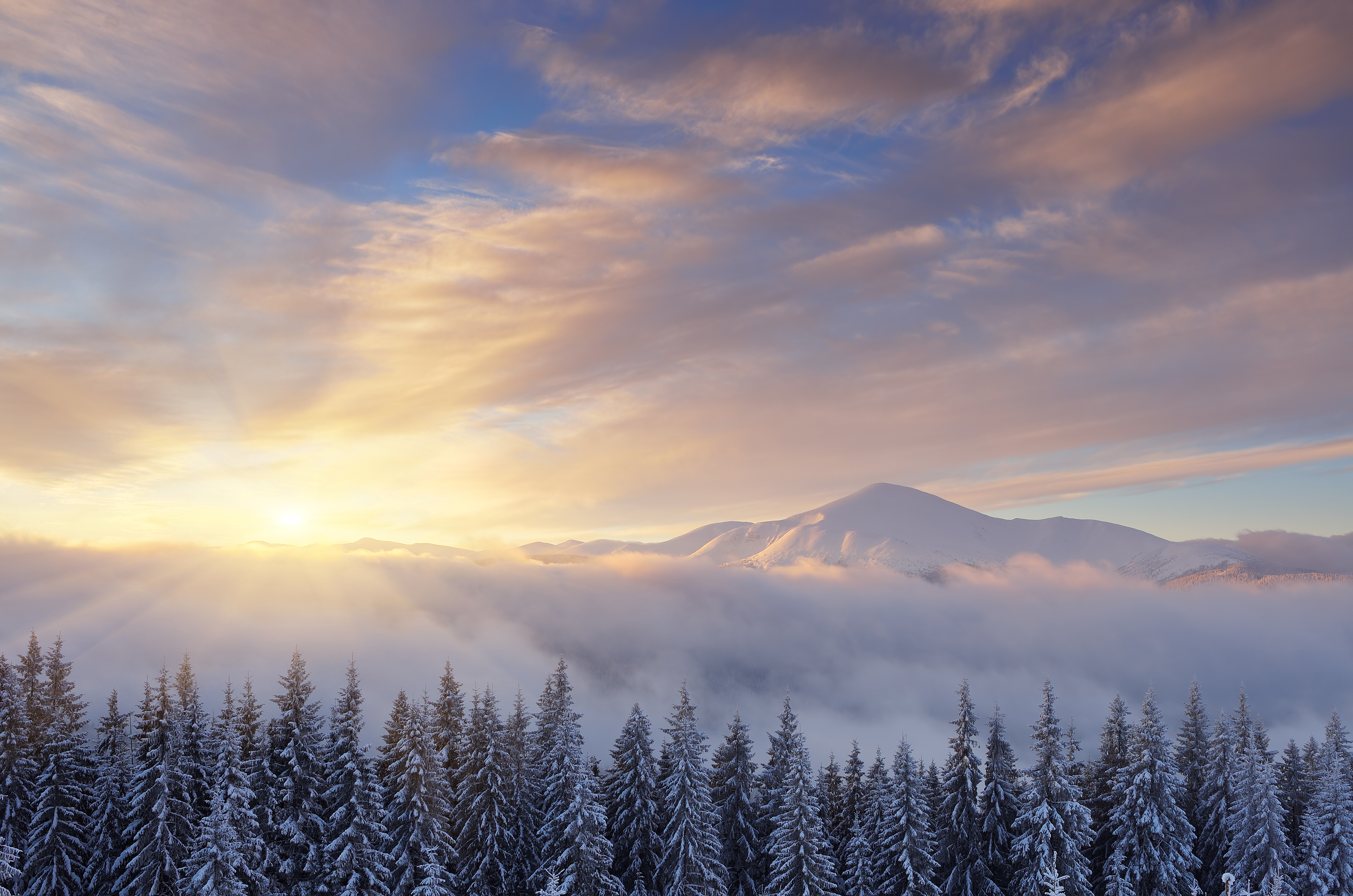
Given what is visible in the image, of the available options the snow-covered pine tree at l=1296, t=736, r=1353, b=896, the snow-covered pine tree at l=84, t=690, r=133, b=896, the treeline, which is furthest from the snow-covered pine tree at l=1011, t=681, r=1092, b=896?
the snow-covered pine tree at l=84, t=690, r=133, b=896

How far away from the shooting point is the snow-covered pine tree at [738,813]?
50375 millimetres

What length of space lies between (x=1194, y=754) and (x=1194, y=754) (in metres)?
0.05

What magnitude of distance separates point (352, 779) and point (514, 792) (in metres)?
11.3

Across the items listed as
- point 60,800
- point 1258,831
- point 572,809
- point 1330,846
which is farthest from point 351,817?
point 1330,846

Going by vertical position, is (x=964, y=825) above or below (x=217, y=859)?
below

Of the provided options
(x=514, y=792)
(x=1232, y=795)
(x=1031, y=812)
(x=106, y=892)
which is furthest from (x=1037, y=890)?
(x=106, y=892)

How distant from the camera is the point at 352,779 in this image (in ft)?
134

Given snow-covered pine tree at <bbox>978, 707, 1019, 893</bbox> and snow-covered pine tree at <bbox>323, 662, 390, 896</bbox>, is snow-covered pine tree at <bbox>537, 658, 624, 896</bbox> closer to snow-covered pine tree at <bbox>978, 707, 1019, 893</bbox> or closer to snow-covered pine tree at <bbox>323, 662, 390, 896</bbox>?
snow-covered pine tree at <bbox>323, 662, 390, 896</bbox>

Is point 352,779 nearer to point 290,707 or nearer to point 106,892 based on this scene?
point 290,707

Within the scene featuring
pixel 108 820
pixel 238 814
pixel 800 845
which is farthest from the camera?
pixel 108 820

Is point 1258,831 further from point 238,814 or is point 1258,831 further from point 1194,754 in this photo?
point 238,814

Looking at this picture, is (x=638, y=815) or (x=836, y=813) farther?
(x=836, y=813)

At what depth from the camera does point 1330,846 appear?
4991cm

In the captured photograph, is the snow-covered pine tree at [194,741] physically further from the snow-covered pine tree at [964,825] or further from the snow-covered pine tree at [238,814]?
the snow-covered pine tree at [964,825]
